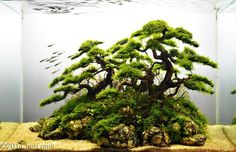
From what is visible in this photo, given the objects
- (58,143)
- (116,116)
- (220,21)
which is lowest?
(58,143)

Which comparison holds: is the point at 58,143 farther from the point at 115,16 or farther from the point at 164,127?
A: the point at 115,16

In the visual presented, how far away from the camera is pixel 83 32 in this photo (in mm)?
4066

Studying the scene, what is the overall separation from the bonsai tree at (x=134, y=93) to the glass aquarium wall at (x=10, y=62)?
0.37 m

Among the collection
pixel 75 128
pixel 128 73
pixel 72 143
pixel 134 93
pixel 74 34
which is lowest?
pixel 72 143

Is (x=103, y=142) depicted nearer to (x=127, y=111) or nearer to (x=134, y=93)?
(x=127, y=111)

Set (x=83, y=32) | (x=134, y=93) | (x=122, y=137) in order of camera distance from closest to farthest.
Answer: (x=122, y=137), (x=134, y=93), (x=83, y=32)

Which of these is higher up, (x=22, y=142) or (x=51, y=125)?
(x=51, y=125)

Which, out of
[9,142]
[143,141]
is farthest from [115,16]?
[9,142]

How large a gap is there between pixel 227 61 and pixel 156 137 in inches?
44.3

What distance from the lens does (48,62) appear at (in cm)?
412

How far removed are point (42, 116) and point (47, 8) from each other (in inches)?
51.8

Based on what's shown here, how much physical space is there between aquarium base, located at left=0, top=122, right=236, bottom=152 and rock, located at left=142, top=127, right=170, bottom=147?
0.18 ft

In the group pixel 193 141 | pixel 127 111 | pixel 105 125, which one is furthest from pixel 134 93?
pixel 193 141

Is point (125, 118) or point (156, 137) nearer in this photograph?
point (156, 137)
